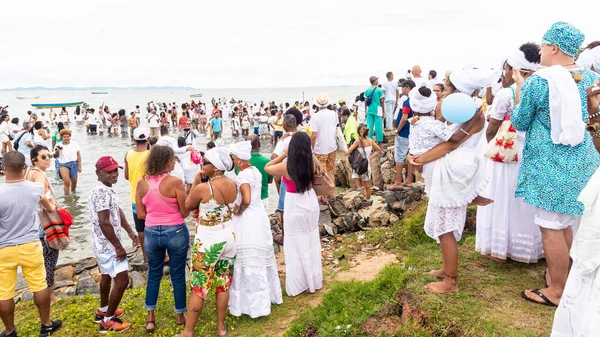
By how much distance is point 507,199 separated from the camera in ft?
12.9

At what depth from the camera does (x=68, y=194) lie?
41.4ft

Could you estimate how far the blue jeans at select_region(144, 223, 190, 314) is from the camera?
4227 millimetres

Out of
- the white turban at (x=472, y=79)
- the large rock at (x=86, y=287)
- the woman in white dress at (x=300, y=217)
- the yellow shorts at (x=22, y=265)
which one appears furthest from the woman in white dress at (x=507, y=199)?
the large rock at (x=86, y=287)

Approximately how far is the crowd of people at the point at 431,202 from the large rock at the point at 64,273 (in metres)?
2.24

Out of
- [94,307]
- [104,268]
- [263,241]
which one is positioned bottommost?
[94,307]

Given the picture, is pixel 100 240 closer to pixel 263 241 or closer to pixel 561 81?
pixel 263 241

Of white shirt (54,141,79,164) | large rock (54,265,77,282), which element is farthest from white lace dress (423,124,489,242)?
white shirt (54,141,79,164)

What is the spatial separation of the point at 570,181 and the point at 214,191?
3.09 m

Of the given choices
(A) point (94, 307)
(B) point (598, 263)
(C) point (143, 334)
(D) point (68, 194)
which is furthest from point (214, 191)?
(D) point (68, 194)

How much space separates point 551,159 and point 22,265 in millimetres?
5202

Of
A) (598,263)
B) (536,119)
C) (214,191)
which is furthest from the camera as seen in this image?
(214,191)

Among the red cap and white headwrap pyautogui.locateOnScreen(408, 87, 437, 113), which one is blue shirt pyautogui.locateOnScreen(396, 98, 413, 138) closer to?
white headwrap pyautogui.locateOnScreen(408, 87, 437, 113)

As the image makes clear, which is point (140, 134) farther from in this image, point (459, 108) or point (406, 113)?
point (406, 113)

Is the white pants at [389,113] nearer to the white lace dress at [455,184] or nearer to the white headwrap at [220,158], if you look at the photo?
the white headwrap at [220,158]
